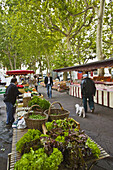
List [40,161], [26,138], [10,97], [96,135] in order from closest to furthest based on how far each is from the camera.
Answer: [40,161]
[26,138]
[96,135]
[10,97]

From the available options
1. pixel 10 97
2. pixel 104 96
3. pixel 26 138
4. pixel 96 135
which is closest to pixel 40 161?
pixel 26 138

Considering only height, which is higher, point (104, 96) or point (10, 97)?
point (10, 97)

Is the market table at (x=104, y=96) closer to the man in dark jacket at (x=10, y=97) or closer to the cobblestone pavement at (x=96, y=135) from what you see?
the cobblestone pavement at (x=96, y=135)

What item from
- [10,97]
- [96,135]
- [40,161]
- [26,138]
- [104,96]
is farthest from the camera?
[104,96]

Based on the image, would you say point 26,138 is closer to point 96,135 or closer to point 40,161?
point 40,161

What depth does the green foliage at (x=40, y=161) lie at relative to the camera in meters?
1.61

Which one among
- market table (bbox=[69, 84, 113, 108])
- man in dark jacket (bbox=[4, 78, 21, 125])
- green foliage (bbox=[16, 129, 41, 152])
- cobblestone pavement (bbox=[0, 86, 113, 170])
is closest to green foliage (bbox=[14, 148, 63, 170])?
green foliage (bbox=[16, 129, 41, 152])

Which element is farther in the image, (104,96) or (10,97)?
(104,96)

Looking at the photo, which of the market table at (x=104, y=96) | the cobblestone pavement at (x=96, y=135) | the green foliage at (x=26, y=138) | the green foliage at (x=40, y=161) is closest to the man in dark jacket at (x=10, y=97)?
the cobblestone pavement at (x=96, y=135)

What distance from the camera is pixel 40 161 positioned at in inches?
64.2

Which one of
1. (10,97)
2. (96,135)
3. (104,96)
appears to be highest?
(10,97)

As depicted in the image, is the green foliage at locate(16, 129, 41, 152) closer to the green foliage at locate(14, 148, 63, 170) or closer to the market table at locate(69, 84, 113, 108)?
the green foliage at locate(14, 148, 63, 170)

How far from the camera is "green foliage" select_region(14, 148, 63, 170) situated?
1.61 m

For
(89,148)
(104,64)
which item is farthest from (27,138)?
(104,64)
